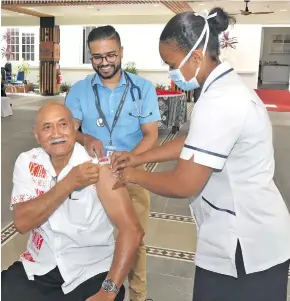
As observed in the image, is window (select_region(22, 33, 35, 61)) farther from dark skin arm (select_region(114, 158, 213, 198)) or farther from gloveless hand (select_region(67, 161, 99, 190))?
dark skin arm (select_region(114, 158, 213, 198))

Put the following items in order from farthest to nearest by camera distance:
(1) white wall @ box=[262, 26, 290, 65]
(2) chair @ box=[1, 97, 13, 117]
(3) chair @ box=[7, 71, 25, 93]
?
(1) white wall @ box=[262, 26, 290, 65] → (3) chair @ box=[7, 71, 25, 93] → (2) chair @ box=[1, 97, 13, 117]

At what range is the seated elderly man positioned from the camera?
1.41 meters

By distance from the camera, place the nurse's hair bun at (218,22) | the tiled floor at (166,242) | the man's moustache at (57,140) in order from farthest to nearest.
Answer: the tiled floor at (166,242)
the man's moustache at (57,140)
the nurse's hair bun at (218,22)

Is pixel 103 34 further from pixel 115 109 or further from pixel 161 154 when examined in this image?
pixel 161 154

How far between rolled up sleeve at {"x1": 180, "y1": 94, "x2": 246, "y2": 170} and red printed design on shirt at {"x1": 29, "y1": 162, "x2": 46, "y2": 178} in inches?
23.4

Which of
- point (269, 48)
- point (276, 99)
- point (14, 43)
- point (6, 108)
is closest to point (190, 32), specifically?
point (6, 108)

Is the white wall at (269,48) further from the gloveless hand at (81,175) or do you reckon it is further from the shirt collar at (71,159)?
the gloveless hand at (81,175)

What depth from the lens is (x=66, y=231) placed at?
4.69 ft

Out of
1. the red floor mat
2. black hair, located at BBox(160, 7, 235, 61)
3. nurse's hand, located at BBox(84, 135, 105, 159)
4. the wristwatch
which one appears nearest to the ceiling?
the red floor mat

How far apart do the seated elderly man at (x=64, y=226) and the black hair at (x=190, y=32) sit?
1.54 feet

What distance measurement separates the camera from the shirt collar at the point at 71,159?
4.90 feet

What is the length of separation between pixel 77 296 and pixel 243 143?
0.77 meters

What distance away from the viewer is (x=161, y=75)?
14.7 meters

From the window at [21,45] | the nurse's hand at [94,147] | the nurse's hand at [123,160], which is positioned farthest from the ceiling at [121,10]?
the nurse's hand at [123,160]
